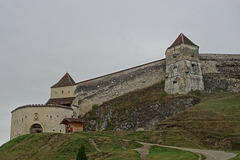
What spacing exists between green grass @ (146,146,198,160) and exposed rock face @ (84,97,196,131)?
12.1 metres

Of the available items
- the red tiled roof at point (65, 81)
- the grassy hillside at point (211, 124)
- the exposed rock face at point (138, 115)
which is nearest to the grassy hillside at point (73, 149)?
the grassy hillside at point (211, 124)

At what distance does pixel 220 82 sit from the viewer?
41.2 metres

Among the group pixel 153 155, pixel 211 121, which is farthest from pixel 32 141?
pixel 211 121

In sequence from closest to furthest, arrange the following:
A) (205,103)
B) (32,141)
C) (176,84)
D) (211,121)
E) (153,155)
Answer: (153,155)
(211,121)
(32,141)
(205,103)
(176,84)

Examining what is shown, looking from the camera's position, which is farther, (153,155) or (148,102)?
(148,102)

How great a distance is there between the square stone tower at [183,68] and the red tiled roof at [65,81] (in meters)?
18.8

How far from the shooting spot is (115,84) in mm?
48031

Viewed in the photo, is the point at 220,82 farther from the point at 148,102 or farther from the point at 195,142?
the point at 195,142

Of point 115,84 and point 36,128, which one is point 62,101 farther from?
point 115,84

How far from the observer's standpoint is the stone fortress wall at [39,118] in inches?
1608

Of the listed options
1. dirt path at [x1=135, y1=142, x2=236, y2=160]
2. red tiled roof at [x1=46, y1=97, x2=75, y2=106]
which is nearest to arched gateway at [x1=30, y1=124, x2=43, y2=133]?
red tiled roof at [x1=46, y1=97, x2=75, y2=106]

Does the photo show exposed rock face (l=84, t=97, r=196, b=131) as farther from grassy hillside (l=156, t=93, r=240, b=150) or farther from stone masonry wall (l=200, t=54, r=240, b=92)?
stone masonry wall (l=200, t=54, r=240, b=92)

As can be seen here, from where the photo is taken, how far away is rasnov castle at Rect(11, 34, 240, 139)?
40312 mm

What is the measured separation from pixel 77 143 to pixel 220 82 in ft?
73.4
